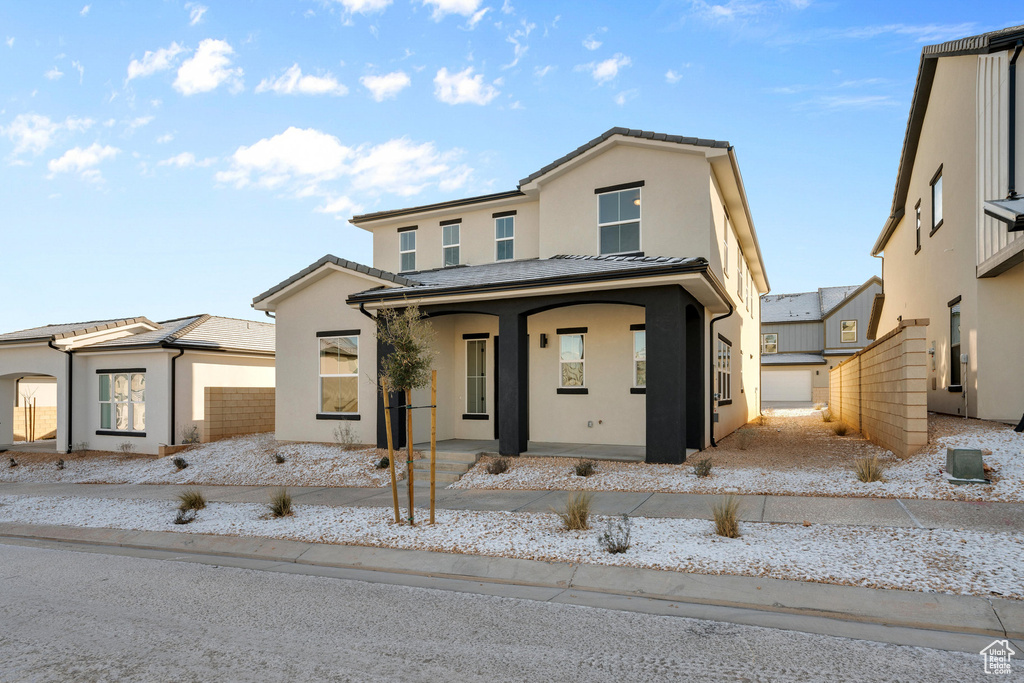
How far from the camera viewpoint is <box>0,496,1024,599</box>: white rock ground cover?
5.93 m

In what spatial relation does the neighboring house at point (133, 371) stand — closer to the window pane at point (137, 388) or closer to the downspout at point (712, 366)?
the window pane at point (137, 388)

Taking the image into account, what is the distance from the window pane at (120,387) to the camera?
19734mm

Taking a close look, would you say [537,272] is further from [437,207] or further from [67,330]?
[67,330]

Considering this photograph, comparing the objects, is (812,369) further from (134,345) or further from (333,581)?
(333,581)

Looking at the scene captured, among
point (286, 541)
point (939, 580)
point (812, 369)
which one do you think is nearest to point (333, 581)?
point (286, 541)

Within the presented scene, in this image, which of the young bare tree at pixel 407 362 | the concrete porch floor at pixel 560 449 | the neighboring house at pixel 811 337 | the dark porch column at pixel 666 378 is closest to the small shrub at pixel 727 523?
the young bare tree at pixel 407 362

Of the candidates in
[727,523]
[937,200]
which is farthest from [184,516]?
[937,200]

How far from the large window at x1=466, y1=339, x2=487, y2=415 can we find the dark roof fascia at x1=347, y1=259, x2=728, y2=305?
2.72 metres

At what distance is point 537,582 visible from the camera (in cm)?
676

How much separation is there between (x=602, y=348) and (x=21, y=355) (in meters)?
19.1

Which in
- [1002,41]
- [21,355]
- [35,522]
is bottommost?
[35,522]

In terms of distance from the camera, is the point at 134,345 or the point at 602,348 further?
the point at 134,345

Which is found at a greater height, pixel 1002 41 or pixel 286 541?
pixel 1002 41

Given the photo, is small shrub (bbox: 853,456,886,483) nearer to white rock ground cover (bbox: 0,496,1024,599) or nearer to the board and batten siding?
white rock ground cover (bbox: 0,496,1024,599)
